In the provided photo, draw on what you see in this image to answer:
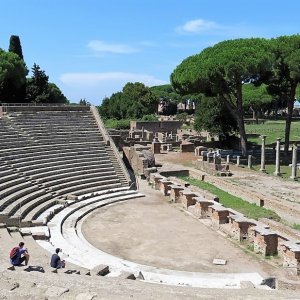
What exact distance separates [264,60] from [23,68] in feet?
75.5

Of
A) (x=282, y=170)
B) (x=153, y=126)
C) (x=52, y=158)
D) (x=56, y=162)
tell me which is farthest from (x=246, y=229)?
(x=153, y=126)

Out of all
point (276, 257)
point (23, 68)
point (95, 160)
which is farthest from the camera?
point (23, 68)

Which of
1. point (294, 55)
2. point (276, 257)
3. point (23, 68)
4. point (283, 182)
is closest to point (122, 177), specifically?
point (283, 182)

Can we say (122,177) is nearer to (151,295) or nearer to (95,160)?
(95,160)

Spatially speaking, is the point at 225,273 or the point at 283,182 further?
the point at 283,182

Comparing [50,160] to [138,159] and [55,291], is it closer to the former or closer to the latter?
[138,159]

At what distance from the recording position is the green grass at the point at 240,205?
19.8 meters

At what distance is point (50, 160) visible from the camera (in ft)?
80.8

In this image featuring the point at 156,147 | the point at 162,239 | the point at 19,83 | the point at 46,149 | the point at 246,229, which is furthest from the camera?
the point at 19,83

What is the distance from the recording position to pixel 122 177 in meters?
25.4

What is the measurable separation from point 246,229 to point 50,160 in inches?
467

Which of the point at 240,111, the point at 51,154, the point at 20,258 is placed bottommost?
the point at 20,258

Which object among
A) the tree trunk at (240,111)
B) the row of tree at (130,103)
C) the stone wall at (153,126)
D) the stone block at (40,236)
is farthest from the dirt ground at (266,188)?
the row of tree at (130,103)

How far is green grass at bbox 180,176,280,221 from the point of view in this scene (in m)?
19.8
